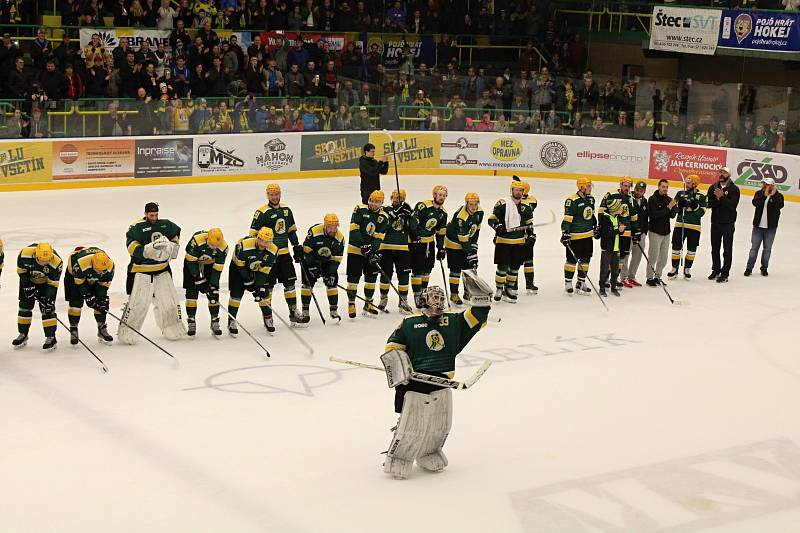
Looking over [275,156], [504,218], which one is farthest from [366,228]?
[275,156]

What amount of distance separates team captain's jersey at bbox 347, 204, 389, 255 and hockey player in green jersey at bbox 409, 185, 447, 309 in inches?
21.4

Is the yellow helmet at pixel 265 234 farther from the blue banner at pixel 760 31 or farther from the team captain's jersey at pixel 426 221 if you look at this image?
the blue banner at pixel 760 31

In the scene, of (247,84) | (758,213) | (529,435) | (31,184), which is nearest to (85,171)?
(31,184)

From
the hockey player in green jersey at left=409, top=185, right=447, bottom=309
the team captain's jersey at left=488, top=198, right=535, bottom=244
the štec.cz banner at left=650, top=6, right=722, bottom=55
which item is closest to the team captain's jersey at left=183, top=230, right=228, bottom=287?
the hockey player in green jersey at left=409, top=185, right=447, bottom=309

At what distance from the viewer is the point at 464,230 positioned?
49.0ft

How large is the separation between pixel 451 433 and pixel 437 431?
1.31 m

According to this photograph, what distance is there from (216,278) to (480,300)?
16.0 ft

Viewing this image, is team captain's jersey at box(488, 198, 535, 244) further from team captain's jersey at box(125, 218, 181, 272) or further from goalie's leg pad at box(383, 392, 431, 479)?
goalie's leg pad at box(383, 392, 431, 479)

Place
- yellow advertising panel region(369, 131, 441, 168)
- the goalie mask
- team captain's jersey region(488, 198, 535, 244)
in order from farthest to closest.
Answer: yellow advertising panel region(369, 131, 441, 168) → team captain's jersey region(488, 198, 535, 244) → the goalie mask

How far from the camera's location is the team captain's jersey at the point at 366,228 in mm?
14273

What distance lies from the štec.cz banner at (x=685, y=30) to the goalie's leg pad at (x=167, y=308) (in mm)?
17521

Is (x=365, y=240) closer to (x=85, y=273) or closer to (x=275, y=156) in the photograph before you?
Answer: (x=85, y=273)

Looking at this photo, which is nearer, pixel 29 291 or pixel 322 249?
pixel 29 291

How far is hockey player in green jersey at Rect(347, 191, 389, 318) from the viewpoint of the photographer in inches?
562
